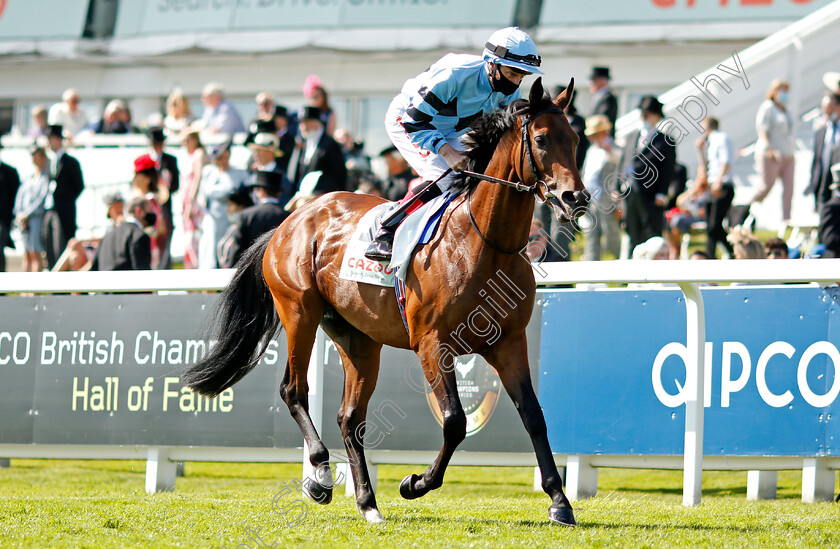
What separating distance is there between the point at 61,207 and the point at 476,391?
6.05 m

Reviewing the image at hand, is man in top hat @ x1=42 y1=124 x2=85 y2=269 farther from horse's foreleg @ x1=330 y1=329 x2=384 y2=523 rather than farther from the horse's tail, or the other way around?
horse's foreleg @ x1=330 y1=329 x2=384 y2=523

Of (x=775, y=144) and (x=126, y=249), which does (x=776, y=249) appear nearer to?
(x=775, y=144)

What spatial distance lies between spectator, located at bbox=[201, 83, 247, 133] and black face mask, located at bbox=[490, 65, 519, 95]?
842cm

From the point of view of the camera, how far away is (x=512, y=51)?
4914 millimetres

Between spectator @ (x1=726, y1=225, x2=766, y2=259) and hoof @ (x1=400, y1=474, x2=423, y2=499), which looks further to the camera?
spectator @ (x1=726, y1=225, x2=766, y2=259)

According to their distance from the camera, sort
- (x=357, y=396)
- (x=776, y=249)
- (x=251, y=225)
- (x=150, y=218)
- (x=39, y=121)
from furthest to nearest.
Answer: (x=39, y=121), (x=150, y=218), (x=251, y=225), (x=776, y=249), (x=357, y=396)

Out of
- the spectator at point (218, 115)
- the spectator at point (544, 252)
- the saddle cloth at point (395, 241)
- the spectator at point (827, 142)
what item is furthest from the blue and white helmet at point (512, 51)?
the spectator at point (218, 115)

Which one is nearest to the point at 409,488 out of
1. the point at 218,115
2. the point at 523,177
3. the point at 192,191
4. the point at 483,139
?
the point at 523,177

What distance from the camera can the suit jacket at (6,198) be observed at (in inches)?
443

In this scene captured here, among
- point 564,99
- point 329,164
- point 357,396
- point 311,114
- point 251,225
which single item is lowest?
point 357,396

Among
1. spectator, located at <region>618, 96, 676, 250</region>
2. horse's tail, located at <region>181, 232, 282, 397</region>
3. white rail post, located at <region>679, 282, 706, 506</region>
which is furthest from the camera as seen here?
spectator, located at <region>618, 96, 676, 250</region>

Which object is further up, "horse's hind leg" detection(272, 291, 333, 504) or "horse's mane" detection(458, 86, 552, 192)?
"horse's mane" detection(458, 86, 552, 192)

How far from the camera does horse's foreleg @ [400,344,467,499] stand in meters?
4.70

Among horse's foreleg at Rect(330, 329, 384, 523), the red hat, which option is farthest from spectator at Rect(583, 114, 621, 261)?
horse's foreleg at Rect(330, 329, 384, 523)
